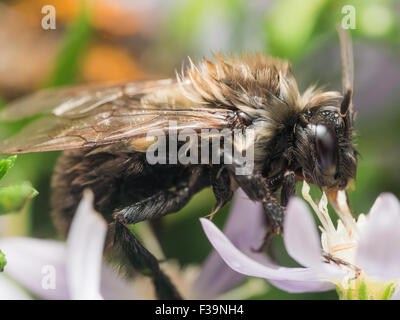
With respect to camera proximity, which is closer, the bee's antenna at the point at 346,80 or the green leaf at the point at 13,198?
the green leaf at the point at 13,198

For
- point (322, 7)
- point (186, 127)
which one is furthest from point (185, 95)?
point (322, 7)

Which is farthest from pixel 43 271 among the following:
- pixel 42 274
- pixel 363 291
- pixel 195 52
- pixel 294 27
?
pixel 195 52

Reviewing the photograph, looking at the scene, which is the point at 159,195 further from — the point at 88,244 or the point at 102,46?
the point at 102,46

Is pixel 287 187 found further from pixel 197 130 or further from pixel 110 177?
pixel 110 177

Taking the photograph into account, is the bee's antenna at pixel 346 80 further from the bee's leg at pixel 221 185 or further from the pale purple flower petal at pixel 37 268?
the pale purple flower petal at pixel 37 268

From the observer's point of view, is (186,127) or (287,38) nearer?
(186,127)

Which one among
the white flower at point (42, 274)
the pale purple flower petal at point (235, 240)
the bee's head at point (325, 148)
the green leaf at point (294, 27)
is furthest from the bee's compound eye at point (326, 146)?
the green leaf at point (294, 27)
